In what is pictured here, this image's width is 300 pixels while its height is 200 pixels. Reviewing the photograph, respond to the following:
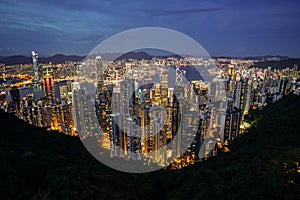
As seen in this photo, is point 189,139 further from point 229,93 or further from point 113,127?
point 229,93

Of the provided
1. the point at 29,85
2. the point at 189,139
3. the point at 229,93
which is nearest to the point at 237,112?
the point at 189,139

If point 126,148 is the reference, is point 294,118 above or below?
above

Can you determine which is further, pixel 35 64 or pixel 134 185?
pixel 35 64

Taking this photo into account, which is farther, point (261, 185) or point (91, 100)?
point (91, 100)

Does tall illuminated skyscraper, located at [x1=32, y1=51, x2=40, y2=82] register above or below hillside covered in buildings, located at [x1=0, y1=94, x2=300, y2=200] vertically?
above

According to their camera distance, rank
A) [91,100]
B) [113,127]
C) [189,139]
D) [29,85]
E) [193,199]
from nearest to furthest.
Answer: [193,199] < [189,139] < [113,127] < [91,100] < [29,85]

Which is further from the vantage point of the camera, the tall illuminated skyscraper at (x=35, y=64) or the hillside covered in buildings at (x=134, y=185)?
the tall illuminated skyscraper at (x=35, y=64)

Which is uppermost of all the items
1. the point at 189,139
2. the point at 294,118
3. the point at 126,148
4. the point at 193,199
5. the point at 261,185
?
the point at 294,118

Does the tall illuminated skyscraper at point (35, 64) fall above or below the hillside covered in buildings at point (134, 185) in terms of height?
above

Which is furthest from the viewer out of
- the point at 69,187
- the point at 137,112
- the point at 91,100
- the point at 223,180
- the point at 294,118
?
the point at 91,100

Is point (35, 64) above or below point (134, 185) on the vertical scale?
above

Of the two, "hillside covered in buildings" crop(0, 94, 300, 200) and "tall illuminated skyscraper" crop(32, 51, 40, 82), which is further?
"tall illuminated skyscraper" crop(32, 51, 40, 82)
